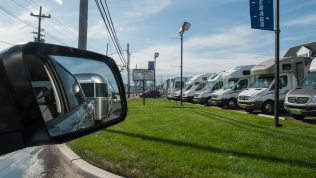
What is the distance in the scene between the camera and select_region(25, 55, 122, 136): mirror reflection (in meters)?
1.43

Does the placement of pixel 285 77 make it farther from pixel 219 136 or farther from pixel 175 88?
pixel 175 88

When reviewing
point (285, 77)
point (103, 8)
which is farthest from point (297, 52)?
point (103, 8)

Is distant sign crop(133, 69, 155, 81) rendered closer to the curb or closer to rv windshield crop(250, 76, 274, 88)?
rv windshield crop(250, 76, 274, 88)

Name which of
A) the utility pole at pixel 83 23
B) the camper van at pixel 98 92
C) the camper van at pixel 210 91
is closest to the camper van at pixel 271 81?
the camper van at pixel 210 91

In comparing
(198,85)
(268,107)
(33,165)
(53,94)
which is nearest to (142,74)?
(198,85)

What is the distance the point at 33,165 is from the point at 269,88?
1129cm

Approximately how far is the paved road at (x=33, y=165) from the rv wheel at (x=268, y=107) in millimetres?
10354

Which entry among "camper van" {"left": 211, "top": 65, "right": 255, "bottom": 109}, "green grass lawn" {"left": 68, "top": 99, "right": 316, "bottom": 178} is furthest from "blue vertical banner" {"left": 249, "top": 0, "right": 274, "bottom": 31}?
"camper van" {"left": 211, "top": 65, "right": 255, "bottom": 109}

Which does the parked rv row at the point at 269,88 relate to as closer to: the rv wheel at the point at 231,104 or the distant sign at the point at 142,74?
the rv wheel at the point at 231,104

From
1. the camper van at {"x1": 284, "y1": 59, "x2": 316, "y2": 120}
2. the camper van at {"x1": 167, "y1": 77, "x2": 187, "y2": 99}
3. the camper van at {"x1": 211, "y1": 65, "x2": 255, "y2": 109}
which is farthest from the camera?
the camper van at {"x1": 167, "y1": 77, "x2": 187, "y2": 99}

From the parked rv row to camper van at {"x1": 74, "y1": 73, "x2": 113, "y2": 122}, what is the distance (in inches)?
338

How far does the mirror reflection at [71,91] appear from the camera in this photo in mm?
1426

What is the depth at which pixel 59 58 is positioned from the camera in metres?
1.60

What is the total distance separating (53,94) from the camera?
1.58 meters
